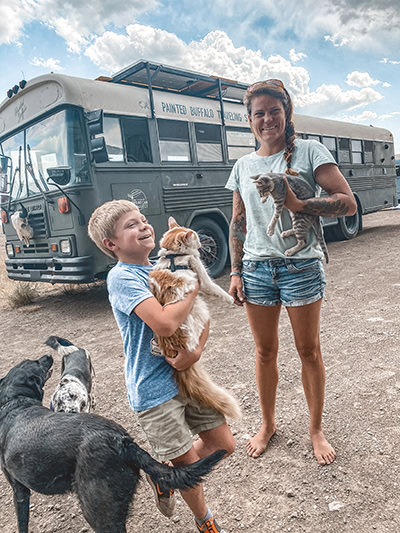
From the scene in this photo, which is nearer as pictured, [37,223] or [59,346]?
[59,346]

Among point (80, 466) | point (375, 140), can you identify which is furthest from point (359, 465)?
point (375, 140)

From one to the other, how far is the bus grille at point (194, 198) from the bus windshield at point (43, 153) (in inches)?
59.7

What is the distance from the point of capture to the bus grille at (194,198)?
6309 millimetres

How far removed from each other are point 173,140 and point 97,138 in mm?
1759

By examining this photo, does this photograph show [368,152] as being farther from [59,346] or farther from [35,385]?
[35,385]

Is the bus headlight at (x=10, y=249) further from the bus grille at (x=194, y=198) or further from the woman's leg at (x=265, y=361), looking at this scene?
the woman's leg at (x=265, y=361)

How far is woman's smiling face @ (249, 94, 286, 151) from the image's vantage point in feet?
6.25

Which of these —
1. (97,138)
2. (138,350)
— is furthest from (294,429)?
(97,138)

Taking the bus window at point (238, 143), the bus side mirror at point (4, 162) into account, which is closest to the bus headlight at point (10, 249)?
the bus side mirror at point (4, 162)

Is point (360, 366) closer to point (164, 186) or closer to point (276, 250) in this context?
point (276, 250)

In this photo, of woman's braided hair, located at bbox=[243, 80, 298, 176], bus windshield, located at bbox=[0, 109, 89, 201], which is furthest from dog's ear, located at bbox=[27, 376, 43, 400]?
bus windshield, located at bbox=[0, 109, 89, 201]

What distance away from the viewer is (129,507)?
4.69ft

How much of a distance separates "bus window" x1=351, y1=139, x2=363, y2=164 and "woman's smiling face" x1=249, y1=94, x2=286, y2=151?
10019 millimetres

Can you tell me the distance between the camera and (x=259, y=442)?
7.38 feet
